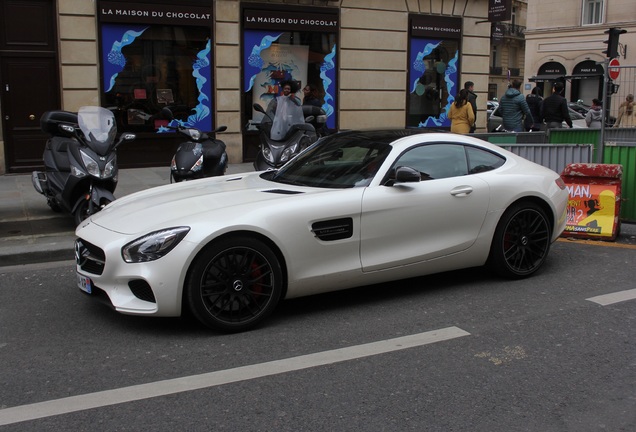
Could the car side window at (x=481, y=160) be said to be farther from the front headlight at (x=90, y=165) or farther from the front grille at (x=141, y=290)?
the front headlight at (x=90, y=165)

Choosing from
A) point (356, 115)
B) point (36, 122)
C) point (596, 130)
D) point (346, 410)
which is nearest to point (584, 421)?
point (346, 410)

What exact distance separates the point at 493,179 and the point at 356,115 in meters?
10.3

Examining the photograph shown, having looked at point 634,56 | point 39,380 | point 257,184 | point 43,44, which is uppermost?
point 634,56

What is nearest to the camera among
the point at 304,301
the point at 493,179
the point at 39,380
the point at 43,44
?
the point at 39,380

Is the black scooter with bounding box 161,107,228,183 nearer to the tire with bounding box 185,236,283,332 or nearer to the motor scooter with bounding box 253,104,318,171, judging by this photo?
the motor scooter with bounding box 253,104,318,171

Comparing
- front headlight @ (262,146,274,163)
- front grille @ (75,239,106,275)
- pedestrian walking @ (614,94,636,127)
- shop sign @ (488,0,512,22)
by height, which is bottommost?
front grille @ (75,239,106,275)

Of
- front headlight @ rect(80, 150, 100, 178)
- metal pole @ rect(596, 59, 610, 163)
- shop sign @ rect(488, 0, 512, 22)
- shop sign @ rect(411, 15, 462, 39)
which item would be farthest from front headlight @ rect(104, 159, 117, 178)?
shop sign @ rect(488, 0, 512, 22)

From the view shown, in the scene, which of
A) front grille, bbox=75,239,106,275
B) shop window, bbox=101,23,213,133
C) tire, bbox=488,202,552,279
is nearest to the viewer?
front grille, bbox=75,239,106,275

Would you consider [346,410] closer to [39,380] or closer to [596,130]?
[39,380]

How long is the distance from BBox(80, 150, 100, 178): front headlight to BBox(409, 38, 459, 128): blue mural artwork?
10.6 metres

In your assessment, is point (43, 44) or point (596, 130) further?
point (43, 44)

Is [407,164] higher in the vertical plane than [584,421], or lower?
higher

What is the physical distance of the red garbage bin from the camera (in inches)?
312

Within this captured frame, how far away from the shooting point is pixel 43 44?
12.5 m
